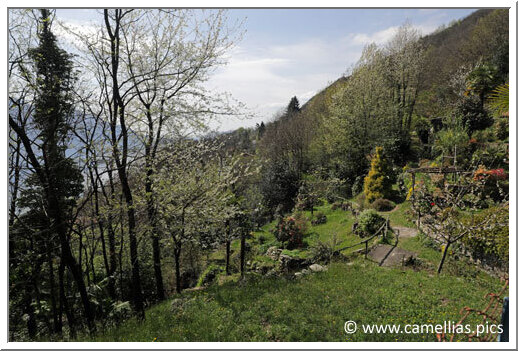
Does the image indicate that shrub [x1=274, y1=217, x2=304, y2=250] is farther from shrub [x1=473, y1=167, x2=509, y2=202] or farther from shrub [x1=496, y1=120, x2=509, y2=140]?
shrub [x1=496, y1=120, x2=509, y2=140]

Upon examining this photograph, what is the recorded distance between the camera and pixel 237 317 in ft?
17.8

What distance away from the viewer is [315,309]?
5492 millimetres

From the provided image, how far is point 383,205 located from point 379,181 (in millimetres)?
1538

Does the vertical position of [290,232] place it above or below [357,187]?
below

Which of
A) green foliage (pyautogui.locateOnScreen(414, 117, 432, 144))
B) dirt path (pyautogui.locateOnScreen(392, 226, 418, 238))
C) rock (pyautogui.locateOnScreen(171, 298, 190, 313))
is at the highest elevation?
green foliage (pyautogui.locateOnScreen(414, 117, 432, 144))

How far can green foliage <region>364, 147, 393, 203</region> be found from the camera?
14.1 m

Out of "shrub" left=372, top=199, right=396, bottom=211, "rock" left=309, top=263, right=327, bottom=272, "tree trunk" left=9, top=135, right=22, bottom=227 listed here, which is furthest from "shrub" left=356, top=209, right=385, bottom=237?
"tree trunk" left=9, top=135, right=22, bottom=227

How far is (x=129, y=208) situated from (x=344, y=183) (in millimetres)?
15094

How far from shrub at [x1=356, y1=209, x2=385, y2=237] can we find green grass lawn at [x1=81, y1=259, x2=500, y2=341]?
4.04m

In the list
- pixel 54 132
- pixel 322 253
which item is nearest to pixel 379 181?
pixel 322 253

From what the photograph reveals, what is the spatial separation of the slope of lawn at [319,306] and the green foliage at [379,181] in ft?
21.4

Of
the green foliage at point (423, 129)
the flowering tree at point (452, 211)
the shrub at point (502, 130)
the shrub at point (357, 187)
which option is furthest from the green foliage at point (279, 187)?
the shrub at point (502, 130)

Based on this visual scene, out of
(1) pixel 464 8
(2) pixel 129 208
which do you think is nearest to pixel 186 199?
(2) pixel 129 208

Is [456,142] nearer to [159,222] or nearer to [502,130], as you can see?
[502,130]
